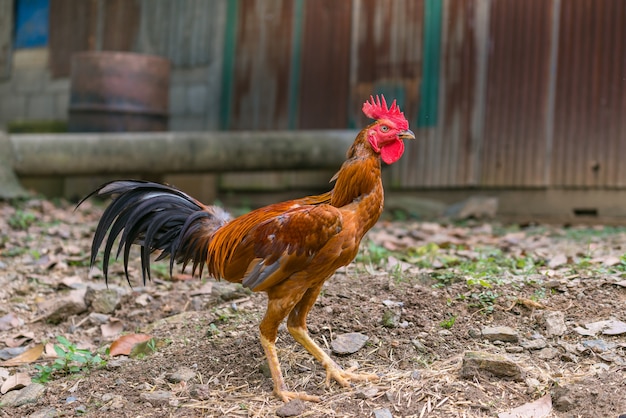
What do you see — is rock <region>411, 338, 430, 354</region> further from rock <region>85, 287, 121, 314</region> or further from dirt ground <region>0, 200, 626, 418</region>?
rock <region>85, 287, 121, 314</region>

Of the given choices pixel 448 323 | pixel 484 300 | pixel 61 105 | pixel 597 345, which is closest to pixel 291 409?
pixel 448 323

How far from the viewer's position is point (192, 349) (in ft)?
13.5

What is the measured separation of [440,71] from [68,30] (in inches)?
245

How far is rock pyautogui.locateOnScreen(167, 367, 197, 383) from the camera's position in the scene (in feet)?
12.4

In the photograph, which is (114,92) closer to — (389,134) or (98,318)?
(98,318)

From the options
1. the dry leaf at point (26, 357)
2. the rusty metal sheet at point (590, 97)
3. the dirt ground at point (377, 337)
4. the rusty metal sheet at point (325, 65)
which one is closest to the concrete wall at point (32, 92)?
the rusty metal sheet at point (325, 65)

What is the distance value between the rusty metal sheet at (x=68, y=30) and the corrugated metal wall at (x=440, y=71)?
655mm

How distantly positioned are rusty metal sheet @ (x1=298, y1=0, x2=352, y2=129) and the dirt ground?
4.64 m

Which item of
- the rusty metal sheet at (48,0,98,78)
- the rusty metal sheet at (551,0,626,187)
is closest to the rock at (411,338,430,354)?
the rusty metal sheet at (551,0,626,187)

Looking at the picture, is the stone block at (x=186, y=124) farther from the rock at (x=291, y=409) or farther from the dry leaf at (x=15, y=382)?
the rock at (x=291, y=409)

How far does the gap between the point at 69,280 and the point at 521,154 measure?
5609mm

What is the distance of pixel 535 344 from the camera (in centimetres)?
383

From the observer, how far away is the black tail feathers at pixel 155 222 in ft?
13.2

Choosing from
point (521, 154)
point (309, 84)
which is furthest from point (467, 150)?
point (309, 84)
